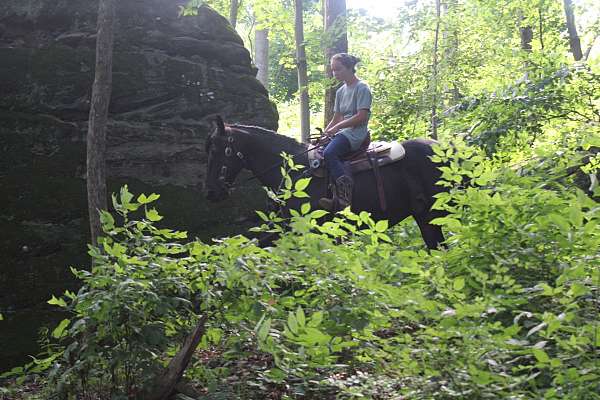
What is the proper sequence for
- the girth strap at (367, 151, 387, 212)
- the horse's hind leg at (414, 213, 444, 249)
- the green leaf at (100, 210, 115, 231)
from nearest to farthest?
the green leaf at (100, 210, 115, 231), the girth strap at (367, 151, 387, 212), the horse's hind leg at (414, 213, 444, 249)

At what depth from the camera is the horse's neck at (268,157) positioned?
24.5 feet

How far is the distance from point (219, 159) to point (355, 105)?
1799mm

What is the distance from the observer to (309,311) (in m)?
3.62

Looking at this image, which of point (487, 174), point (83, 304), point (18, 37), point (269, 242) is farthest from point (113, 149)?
point (487, 174)

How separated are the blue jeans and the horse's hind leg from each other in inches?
53.7

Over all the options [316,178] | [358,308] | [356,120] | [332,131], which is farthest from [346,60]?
[358,308]

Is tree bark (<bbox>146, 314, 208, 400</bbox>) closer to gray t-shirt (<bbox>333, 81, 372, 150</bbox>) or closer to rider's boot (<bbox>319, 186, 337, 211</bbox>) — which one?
rider's boot (<bbox>319, 186, 337, 211</bbox>)

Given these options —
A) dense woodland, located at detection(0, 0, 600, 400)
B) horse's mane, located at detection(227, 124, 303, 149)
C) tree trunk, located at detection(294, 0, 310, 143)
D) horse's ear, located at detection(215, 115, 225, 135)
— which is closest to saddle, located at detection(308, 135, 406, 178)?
horse's mane, located at detection(227, 124, 303, 149)

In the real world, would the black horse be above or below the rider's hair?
below

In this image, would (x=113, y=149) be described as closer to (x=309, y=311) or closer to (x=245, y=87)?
(x=245, y=87)

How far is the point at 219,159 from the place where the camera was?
24.2 ft

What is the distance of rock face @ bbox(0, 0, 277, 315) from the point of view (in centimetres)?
744

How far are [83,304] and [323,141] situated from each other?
14.6 feet

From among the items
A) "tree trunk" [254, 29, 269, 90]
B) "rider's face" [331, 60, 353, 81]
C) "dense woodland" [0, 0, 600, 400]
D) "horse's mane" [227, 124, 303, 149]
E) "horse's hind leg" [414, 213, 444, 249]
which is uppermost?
"tree trunk" [254, 29, 269, 90]
